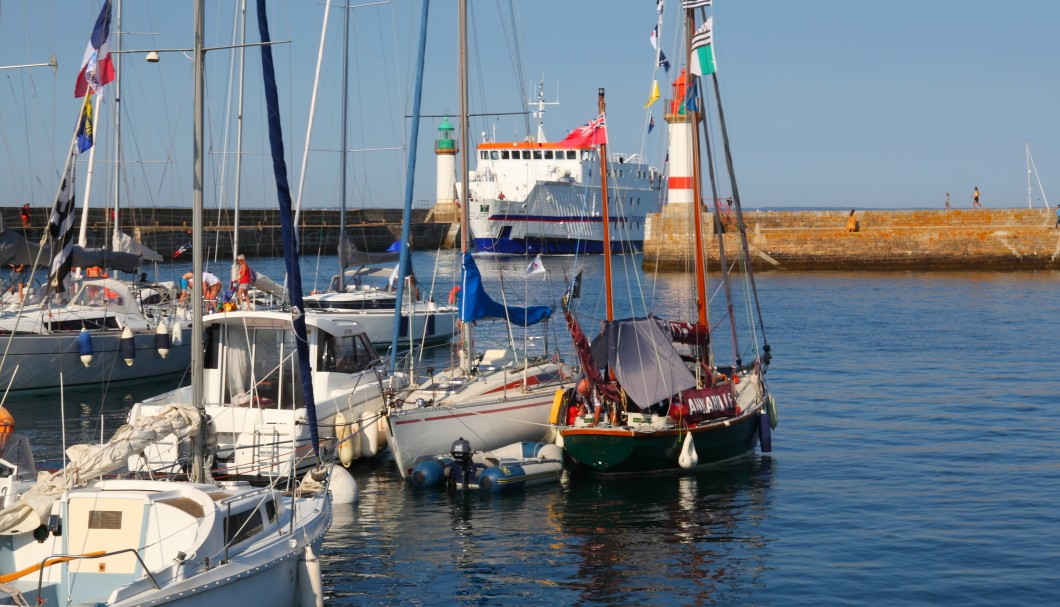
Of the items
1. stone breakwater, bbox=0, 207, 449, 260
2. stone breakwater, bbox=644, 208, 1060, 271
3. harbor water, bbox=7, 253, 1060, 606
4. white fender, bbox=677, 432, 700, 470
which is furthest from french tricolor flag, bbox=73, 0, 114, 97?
stone breakwater, bbox=644, 208, 1060, 271

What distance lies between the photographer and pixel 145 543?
10008mm

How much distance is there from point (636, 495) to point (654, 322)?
309cm

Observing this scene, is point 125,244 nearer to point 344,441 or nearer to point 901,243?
point 344,441

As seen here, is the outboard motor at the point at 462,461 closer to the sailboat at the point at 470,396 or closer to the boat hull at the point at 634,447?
the sailboat at the point at 470,396

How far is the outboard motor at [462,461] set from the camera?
17.2 meters

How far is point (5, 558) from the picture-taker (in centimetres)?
1045

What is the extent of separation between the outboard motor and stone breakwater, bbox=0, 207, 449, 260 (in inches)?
1581

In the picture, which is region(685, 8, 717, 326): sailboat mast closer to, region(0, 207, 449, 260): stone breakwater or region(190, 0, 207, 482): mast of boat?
region(190, 0, 207, 482): mast of boat

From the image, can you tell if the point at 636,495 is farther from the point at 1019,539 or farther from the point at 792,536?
the point at 1019,539

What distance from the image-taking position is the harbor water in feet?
43.4

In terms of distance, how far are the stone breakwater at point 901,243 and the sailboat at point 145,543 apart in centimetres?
4961

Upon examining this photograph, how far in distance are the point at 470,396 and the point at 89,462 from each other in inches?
345

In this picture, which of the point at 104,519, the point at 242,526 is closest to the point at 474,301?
the point at 242,526

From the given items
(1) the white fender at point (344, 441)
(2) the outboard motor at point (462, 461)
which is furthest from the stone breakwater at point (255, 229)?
(2) the outboard motor at point (462, 461)
